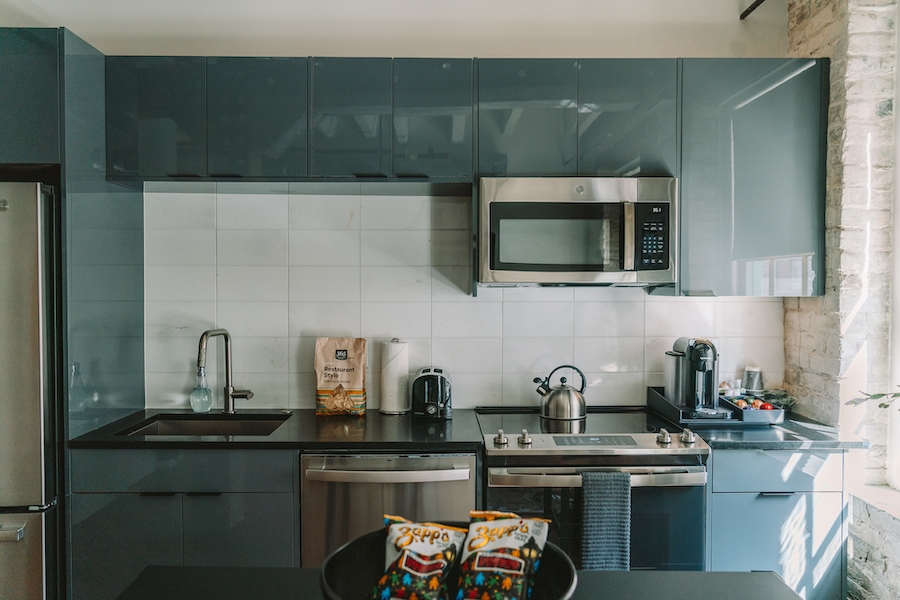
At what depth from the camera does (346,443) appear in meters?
2.14

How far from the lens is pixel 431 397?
246 cm

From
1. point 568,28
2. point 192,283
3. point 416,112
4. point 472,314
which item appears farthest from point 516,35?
point 192,283

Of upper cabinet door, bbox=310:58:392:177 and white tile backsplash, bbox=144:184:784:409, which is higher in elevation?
upper cabinet door, bbox=310:58:392:177

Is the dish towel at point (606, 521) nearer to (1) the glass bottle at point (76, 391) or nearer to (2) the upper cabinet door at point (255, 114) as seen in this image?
(2) the upper cabinet door at point (255, 114)

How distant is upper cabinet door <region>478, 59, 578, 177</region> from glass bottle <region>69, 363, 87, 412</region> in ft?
5.56

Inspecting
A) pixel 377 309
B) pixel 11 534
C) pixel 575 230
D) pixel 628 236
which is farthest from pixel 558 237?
pixel 11 534

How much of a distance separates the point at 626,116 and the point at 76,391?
2310 millimetres

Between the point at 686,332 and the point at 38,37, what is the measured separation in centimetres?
283

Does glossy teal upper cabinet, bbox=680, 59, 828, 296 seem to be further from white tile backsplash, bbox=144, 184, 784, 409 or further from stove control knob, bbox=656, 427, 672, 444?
stove control knob, bbox=656, 427, 672, 444

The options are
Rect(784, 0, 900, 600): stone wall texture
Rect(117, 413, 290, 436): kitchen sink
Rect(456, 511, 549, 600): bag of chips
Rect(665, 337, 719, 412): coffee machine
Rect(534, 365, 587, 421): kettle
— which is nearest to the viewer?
Rect(456, 511, 549, 600): bag of chips

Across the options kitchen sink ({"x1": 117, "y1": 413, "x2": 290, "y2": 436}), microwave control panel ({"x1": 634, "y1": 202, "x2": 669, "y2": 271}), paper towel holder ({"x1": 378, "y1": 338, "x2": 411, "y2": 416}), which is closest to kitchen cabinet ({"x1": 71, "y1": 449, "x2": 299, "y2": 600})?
kitchen sink ({"x1": 117, "y1": 413, "x2": 290, "y2": 436})

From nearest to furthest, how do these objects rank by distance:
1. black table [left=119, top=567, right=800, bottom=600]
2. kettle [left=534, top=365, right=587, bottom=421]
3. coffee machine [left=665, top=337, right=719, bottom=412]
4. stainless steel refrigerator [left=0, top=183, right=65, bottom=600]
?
black table [left=119, top=567, right=800, bottom=600] < stainless steel refrigerator [left=0, top=183, right=65, bottom=600] < coffee machine [left=665, top=337, right=719, bottom=412] < kettle [left=534, top=365, right=587, bottom=421]

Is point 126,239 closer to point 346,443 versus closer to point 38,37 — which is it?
point 38,37

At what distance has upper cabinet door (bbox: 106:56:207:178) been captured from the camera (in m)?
2.31
